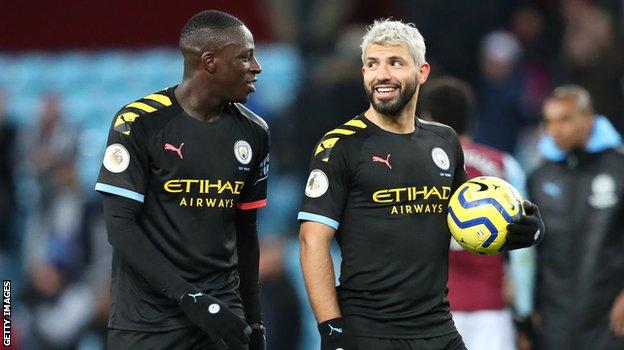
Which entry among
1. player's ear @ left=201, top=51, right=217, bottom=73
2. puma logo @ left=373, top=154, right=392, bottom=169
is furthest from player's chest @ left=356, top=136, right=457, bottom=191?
player's ear @ left=201, top=51, right=217, bottom=73

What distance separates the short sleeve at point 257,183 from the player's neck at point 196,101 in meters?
0.30

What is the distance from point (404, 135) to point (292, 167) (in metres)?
6.21

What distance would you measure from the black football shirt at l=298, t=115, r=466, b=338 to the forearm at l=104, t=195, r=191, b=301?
25.5 inches

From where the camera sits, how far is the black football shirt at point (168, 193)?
206 inches

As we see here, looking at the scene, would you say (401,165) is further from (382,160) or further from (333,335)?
(333,335)

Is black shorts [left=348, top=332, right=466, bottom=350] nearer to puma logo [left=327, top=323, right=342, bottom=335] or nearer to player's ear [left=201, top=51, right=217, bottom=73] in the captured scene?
puma logo [left=327, top=323, right=342, bottom=335]

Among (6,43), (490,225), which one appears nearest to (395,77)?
(490,225)

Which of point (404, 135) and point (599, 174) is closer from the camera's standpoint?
point (404, 135)

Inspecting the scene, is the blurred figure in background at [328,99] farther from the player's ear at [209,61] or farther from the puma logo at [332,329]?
the puma logo at [332,329]

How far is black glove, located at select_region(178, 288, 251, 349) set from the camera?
199 inches

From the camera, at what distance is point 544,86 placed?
1211cm

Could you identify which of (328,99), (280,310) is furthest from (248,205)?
(328,99)

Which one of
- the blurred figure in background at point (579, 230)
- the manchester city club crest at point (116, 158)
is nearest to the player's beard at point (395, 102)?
the manchester city club crest at point (116, 158)

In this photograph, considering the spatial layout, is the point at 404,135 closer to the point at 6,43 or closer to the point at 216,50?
the point at 216,50
